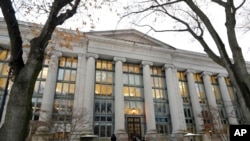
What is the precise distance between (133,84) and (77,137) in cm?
1147

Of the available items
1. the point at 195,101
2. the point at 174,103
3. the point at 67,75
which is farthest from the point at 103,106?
the point at 195,101

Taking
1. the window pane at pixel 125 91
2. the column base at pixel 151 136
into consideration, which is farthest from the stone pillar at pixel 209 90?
the window pane at pixel 125 91

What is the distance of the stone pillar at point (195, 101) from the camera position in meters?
27.4

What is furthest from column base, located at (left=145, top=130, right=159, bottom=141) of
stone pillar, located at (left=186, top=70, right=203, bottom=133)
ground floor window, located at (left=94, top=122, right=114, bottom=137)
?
stone pillar, located at (left=186, top=70, right=203, bottom=133)

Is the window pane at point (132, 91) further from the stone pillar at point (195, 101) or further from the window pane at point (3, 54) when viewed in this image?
the window pane at point (3, 54)

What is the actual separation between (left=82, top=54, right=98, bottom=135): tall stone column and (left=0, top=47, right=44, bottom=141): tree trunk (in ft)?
54.4

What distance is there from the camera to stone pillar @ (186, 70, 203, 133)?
27438mm

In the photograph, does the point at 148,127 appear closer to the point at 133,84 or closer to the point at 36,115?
the point at 133,84

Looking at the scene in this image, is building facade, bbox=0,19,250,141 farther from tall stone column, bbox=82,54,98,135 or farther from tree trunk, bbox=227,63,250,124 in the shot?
tree trunk, bbox=227,63,250,124

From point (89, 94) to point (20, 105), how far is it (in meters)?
18.9

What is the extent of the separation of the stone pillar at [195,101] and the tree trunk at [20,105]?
26378mm

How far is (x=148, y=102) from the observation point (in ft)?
83.9

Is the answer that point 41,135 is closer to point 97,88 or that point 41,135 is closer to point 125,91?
point 97,88

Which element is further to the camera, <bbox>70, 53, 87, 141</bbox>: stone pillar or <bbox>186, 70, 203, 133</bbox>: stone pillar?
<bbox>186, 70, 203, 133</bbox>: stone pillar
